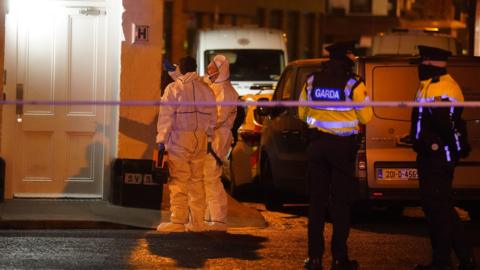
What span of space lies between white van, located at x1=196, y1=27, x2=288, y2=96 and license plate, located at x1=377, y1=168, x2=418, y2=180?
10.5m

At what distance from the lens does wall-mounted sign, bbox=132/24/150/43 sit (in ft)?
37.6

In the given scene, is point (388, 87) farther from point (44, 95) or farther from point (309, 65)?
point (44, 95)

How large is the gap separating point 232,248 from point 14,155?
355 centimetres

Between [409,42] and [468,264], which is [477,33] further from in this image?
[468,264]

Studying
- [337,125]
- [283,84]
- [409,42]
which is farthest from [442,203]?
[409,42]

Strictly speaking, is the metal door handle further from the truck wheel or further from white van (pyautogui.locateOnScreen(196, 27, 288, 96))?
white van (pyautogui.locateOnScreen(196, 27, 288, 96))

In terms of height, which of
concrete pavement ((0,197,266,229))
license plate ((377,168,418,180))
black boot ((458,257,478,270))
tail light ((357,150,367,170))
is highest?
tail light ((357,150,367,170))

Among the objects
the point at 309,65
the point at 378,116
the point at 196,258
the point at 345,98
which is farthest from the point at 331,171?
the point at 309,65

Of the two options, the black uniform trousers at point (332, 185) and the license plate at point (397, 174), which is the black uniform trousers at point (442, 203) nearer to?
the black uniform trousers at point (332, 185)

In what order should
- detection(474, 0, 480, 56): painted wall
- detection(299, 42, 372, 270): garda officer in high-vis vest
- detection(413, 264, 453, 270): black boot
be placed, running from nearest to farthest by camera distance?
detection(299, 42, 372, 270): garda officer in high-vis vest < detection(413, 264, 453, 270): black boot < detection(474, 0, 480, 56): painted wall

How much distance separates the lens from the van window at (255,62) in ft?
69.4

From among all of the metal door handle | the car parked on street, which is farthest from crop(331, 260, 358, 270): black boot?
the metal door handle

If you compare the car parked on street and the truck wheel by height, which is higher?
the car parked on street

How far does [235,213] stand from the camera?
11664mm
